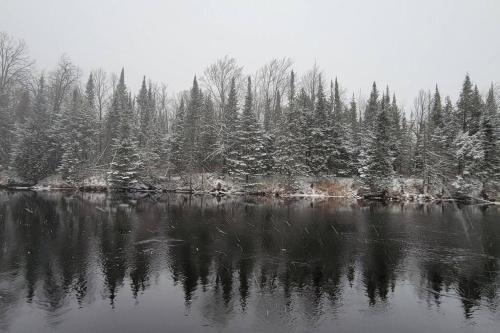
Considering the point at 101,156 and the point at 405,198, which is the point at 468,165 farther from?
the point at 101,156

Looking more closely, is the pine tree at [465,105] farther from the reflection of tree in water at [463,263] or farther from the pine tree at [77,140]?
the pine tree at [77,140]

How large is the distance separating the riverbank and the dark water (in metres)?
22.5

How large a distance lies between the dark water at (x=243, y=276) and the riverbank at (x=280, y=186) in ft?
73.8

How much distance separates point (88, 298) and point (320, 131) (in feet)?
140

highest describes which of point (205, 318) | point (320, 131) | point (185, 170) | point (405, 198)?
point (320, 131)

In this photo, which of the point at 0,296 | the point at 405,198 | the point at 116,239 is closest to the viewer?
the point at 0,296

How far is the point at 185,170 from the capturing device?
53562 millimetres

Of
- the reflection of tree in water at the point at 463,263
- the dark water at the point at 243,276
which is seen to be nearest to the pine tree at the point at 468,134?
the reflection of tree in water at the point at 463,263

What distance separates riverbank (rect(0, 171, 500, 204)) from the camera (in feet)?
155

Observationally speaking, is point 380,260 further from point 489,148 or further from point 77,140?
point 77,140

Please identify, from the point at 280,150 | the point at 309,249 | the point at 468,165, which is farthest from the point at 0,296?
the point at 468,165

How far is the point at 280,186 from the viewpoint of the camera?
50.8 m

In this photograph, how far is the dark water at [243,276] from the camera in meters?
10.5

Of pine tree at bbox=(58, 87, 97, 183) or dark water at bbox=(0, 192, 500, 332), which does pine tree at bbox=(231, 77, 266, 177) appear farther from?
dark water at bbox=(0, 192, 500, 332)
